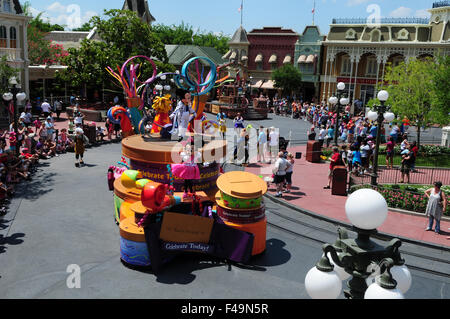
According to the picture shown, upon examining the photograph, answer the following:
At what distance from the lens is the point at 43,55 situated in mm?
41156

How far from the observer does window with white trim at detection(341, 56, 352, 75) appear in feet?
151

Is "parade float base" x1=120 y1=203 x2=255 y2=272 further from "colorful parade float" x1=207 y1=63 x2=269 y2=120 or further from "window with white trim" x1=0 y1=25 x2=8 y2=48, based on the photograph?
"colorful parade float" x1=207 y1=63 x2=269 y2=120

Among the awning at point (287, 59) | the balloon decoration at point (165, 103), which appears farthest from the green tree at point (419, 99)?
the awning at point (287, 59)

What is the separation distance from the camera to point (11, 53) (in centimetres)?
2872

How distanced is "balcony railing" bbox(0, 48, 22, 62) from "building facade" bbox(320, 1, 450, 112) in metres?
29.3

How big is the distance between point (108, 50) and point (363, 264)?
3034 centimetres

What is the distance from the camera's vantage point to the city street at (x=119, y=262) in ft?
25.6

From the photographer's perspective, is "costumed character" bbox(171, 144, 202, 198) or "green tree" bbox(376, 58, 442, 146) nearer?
"costumed character" bbox(171, 144, 202, 198)

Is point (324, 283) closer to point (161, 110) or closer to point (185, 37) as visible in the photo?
point (161, 110)

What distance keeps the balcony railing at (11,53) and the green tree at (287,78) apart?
26.8 m

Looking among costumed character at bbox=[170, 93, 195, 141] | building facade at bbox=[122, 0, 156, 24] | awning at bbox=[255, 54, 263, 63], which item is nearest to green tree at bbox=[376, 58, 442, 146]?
costumed character at bbox=[170, 93, 195, 141]

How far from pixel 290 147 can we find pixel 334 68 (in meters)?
25.9

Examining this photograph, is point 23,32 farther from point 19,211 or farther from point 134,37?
point 19,211

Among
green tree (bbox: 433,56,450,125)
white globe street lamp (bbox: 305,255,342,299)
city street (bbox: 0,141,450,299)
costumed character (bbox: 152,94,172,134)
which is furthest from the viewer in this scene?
green tree (bbox: 433,56,450,125)
